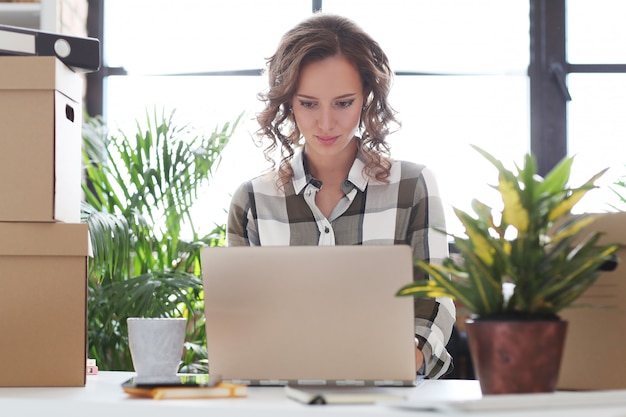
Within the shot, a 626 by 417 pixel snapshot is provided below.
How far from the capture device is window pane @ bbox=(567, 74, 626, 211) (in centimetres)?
358

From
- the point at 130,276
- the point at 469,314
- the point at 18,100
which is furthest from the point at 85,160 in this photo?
the point at 469,314

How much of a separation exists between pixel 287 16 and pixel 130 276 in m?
1.33

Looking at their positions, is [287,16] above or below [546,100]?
above

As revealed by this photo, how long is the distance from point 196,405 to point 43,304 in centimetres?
53

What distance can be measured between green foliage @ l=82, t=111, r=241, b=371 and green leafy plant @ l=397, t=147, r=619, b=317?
1817 mm

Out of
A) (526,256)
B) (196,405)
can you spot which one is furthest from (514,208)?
(196,405)

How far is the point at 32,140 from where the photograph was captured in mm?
1547

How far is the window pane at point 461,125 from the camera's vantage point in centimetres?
357

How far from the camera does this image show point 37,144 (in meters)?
1.55

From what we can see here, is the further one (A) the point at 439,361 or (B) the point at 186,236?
(B) the point at 186,236

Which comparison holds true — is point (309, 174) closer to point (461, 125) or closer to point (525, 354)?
point (525, 354)

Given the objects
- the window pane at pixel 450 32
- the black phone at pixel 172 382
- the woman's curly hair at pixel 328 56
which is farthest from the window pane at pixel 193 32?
the black phone at pixel 172 382

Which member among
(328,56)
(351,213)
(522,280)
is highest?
(328,56)

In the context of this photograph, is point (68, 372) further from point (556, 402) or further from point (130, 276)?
point (130, 276)
